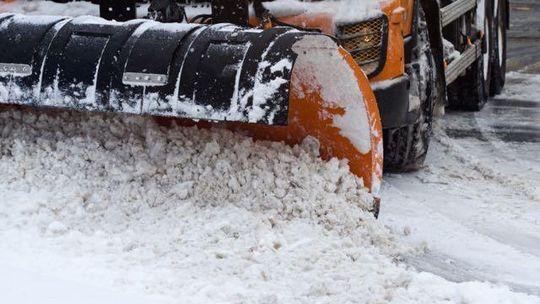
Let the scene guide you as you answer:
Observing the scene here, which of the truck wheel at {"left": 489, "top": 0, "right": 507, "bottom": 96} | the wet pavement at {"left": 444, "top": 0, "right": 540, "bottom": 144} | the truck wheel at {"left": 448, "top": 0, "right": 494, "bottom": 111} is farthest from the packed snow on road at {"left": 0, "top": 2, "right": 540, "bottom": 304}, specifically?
the truck wheel at {"left": 489, "top": 0, "right": 507, "bottom": 96}

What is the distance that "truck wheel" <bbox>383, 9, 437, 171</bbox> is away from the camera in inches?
215

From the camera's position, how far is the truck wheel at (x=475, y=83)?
8211 millimetres

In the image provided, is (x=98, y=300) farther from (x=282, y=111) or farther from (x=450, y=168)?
(x=450, y=168)

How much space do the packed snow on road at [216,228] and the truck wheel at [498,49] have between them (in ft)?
13.1

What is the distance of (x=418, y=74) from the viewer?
17.8ft

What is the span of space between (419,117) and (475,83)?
289 cm

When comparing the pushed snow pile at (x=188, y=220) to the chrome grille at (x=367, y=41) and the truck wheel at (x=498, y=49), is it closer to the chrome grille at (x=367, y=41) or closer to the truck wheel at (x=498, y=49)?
the chrome grille at (x=367, y=41)

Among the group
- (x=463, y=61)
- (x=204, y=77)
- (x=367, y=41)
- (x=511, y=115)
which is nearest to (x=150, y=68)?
(x=204, y=77)

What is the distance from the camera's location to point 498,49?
9.17 meters

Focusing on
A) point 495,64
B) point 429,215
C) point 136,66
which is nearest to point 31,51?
point 136,66

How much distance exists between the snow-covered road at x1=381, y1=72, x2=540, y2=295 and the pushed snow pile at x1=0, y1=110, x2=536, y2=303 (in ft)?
1.06

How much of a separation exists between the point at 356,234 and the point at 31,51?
161cm

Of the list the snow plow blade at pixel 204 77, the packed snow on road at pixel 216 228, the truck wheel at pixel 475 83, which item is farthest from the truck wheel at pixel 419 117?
the truck wheel at pixel 475 83

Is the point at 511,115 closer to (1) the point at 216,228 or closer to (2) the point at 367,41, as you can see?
(2) the point at 367,41
